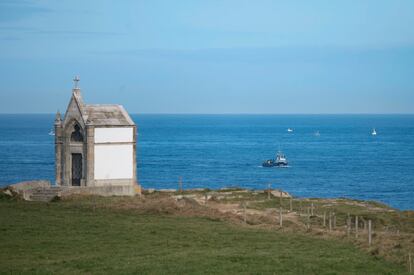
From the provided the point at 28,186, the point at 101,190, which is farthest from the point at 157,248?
the point at 28,186

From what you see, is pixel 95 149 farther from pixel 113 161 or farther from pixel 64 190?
pixel 64 190

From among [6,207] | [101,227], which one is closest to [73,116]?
[6,207]

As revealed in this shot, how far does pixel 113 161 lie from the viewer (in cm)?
5166

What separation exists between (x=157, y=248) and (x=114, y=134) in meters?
20.4

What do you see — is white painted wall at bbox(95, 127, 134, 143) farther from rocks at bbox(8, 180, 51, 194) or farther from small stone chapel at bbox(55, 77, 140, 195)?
rocks at bbox(8, 180, 51, 194)

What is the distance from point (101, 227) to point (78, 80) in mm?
17575

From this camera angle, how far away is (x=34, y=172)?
362 ft

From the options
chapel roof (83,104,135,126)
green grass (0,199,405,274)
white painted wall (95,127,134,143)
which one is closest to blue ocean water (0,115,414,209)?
white painted wall (95,127,134,143)

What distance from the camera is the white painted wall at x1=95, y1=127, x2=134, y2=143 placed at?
51.3 meters

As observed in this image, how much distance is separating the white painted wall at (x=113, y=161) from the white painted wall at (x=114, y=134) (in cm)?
37

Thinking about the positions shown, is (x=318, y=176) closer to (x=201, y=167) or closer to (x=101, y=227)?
(x=201, y=167)

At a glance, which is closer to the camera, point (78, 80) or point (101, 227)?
point (101, 227)

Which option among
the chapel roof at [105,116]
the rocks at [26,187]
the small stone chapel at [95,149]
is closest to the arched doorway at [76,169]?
the small stone chapel at [95,149]

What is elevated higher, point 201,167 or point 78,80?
point 78,80
